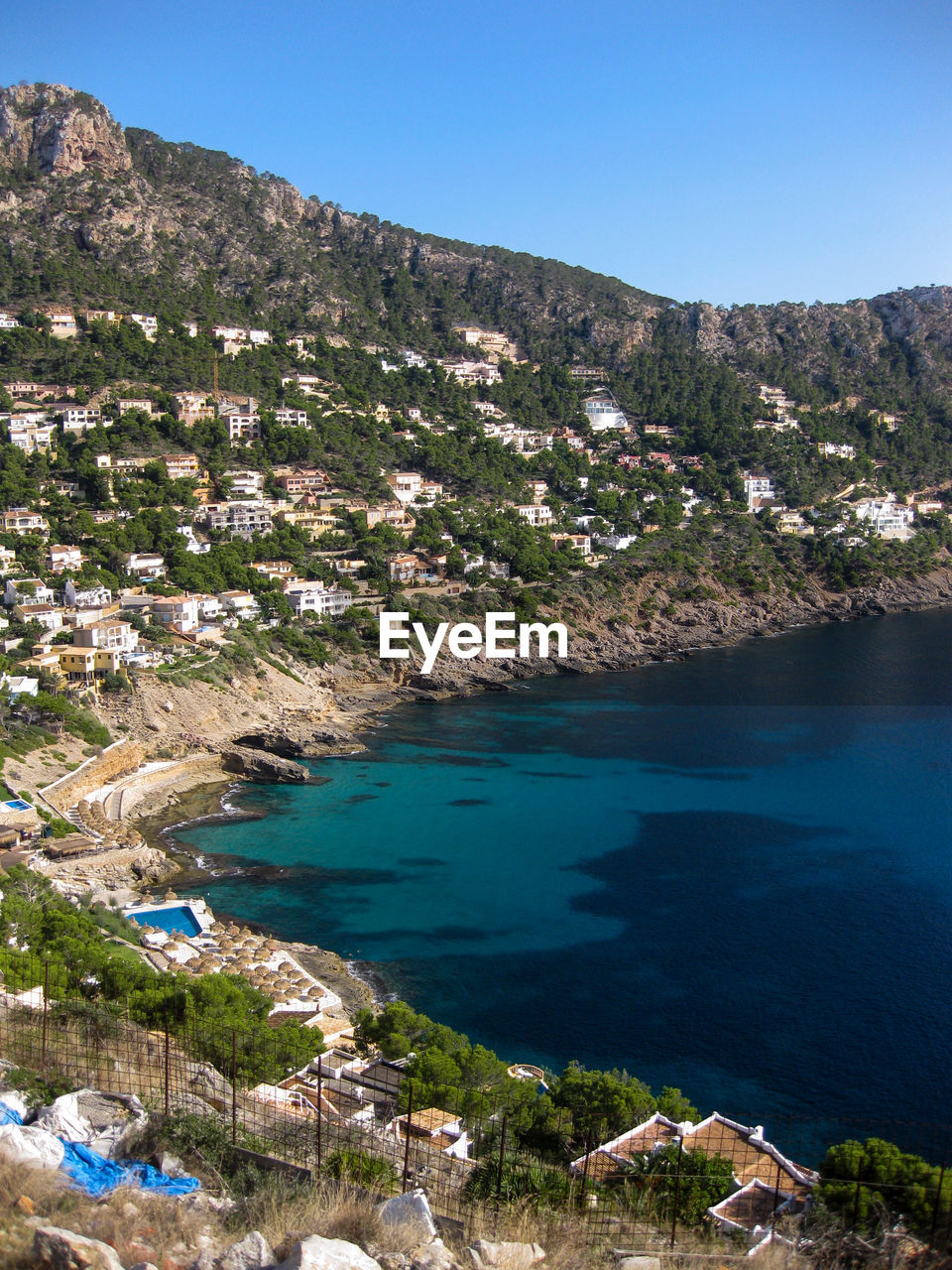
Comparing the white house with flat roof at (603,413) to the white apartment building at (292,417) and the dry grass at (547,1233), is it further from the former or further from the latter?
the dry grass at (547,1233)

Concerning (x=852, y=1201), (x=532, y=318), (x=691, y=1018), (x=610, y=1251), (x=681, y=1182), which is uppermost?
(x=532, y=318)

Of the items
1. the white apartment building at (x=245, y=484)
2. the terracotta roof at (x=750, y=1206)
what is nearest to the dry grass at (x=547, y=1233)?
the terracotta roof at (x=750, y=1206)

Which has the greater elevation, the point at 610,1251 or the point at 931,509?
the point at 931,509

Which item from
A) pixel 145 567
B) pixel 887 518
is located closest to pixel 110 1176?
pixel 145 567

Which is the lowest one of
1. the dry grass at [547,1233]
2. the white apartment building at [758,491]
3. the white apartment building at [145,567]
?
the dry grass at [547,1233]

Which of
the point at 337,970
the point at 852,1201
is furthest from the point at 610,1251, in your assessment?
the point at 337,970

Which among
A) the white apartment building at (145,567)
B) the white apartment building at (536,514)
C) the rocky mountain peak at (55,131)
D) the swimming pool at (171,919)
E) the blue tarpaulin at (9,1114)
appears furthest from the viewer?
the rocky mountain peak at (55,131)

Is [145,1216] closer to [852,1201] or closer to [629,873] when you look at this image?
[852,1201]
